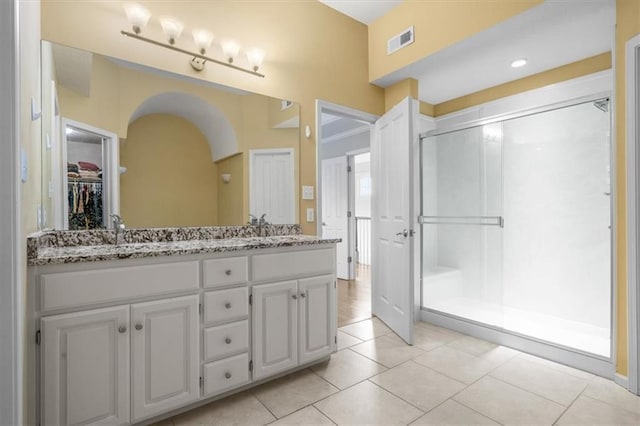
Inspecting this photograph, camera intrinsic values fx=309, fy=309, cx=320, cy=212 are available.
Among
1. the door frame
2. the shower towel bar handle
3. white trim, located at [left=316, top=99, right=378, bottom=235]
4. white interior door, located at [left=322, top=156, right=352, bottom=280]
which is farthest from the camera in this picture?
white interior door, located at [left=322, top=156, right=352, bottom=280]

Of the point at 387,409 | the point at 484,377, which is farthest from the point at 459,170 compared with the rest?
the point at 387,409

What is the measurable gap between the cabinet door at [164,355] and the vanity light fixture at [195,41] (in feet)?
5.41

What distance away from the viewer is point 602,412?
1676 mm

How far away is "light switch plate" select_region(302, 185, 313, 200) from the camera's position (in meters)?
2.76

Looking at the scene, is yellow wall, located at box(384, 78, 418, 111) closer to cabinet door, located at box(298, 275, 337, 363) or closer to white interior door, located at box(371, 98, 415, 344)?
white interior door, located at box(371, 98, 415, 344)

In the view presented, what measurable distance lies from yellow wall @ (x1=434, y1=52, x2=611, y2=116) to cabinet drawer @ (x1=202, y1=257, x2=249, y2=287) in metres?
3.10

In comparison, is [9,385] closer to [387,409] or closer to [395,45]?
[387,409]

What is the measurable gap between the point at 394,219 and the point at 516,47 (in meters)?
1.70

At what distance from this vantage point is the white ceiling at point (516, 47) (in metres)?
2.07

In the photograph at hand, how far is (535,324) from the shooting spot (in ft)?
9.11

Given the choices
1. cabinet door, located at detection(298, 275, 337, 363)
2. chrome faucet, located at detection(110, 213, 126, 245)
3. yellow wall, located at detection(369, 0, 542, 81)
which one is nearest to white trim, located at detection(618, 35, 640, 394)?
yellow wall, located at detection(369, 0, 542, 81)

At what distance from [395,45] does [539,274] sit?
268cm

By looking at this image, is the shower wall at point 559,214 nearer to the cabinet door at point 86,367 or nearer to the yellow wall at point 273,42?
the yellow wall at point 273,42

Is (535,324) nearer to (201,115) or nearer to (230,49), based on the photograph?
(201,115)
